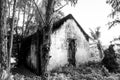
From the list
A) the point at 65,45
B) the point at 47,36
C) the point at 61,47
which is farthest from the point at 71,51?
the point at 47,36

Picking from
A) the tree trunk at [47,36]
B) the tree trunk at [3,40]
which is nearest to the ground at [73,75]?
the tree trunk at [47,36]

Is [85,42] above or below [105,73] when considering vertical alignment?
above

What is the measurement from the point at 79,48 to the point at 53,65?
13.4 ft

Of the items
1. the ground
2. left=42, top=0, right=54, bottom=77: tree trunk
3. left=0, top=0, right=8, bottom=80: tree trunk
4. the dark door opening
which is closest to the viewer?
left=0, top=0, right=8, bottom=80: tree trunk

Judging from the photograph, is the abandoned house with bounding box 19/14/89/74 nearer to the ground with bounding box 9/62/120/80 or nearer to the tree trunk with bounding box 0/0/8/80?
the ground with bounding box 9/62/120/80

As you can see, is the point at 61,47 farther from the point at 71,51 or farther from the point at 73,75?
the point at 73,75

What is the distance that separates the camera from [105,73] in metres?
10.1

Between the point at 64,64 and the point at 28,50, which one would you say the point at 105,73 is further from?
the point at 28,50

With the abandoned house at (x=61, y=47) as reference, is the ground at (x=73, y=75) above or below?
below

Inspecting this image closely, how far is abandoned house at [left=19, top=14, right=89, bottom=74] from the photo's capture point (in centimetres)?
1116

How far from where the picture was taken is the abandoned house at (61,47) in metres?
11.2

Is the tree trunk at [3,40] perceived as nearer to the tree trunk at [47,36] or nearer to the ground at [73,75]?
the tree trunk at [47,36]

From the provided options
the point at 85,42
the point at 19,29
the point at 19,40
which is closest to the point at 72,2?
the point at 85,42

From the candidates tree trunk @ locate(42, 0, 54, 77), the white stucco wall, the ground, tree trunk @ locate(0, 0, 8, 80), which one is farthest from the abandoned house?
tree trunk @ locate(0, 0, 8, 80)
